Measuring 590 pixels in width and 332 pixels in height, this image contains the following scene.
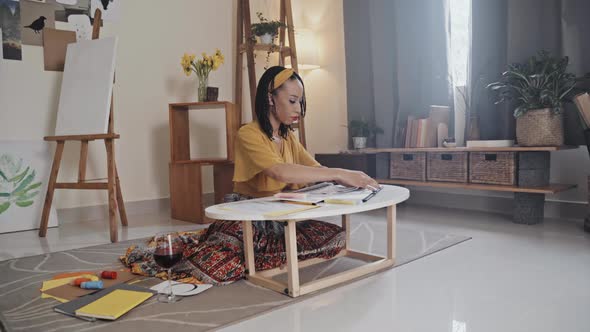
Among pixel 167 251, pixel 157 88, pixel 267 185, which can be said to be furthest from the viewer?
pixel 157 88

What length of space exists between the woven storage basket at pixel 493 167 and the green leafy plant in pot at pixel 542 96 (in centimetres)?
14

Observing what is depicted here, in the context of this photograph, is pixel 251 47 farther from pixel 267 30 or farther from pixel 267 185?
pixel 267 185

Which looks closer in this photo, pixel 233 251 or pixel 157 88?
pixel 233 251

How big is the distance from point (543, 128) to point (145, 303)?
2346 millimetres

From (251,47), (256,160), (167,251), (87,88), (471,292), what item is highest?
(251,47)

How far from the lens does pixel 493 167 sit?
2.87m

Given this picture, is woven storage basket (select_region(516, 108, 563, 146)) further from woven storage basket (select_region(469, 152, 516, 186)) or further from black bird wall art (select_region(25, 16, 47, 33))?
black bird wall art (select_region(25, 16, 47, 33))

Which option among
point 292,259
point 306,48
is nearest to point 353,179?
point 292,259

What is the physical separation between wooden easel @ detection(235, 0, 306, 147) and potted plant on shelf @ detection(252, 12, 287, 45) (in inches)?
2.0

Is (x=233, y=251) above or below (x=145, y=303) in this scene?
above

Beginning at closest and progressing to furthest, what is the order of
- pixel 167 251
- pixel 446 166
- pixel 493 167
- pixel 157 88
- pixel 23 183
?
pixel 167 251, pixel 493 167, pixel 23 183, pixel 446 166, pixel 157 88

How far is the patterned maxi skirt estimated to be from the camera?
5.73 ft

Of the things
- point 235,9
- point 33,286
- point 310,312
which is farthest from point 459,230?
point 235,9

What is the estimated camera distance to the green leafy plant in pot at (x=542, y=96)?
8.36ft
